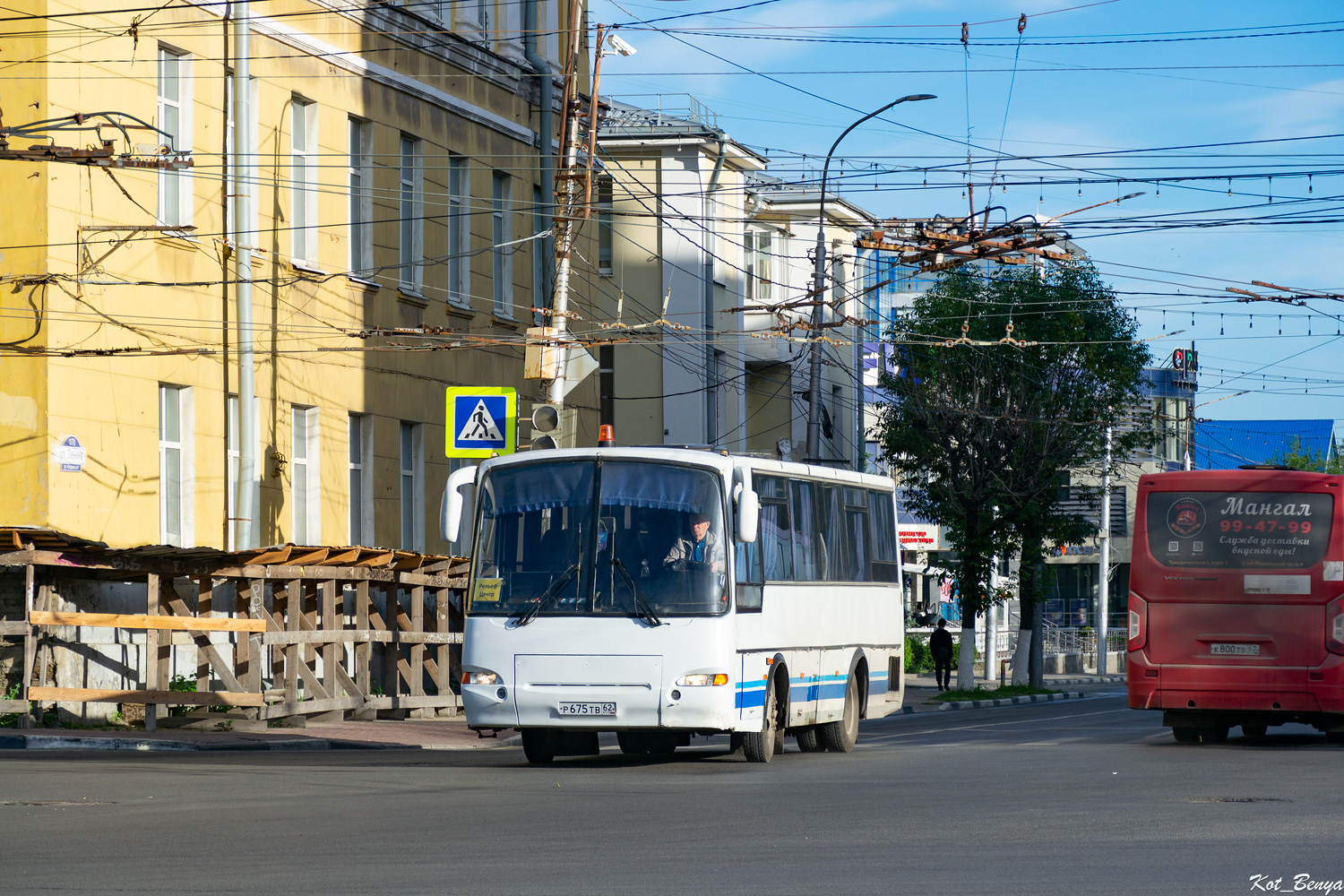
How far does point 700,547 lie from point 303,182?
1372 centimetres

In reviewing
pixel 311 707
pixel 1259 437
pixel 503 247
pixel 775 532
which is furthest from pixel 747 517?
pixel 1259 437

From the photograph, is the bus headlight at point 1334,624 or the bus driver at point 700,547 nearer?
the bus driver at point 700,547

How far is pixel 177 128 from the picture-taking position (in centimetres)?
2581

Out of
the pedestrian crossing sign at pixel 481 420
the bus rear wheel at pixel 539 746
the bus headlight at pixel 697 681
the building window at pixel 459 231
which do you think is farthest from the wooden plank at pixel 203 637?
the building window at pixel 459 231

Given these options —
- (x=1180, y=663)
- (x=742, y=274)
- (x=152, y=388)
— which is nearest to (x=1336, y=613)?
(x=1180, y=663)

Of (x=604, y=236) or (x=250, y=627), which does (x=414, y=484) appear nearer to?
(x=250, y=627)

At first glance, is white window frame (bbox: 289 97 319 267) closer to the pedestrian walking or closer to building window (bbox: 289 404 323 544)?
building window (bbox: 289 404 323 544)

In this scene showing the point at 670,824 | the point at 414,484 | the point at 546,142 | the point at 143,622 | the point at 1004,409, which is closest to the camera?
the point at 670,824

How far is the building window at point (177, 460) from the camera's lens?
83.3 ft

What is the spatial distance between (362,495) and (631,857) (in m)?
21.1

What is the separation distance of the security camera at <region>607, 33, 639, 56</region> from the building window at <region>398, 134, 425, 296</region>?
4030mm

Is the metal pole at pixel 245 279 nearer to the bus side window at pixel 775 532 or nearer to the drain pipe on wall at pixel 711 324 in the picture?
the bus side window at pixel 775 532

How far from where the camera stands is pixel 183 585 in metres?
25.1

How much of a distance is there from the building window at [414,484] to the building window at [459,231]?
2353 mm
